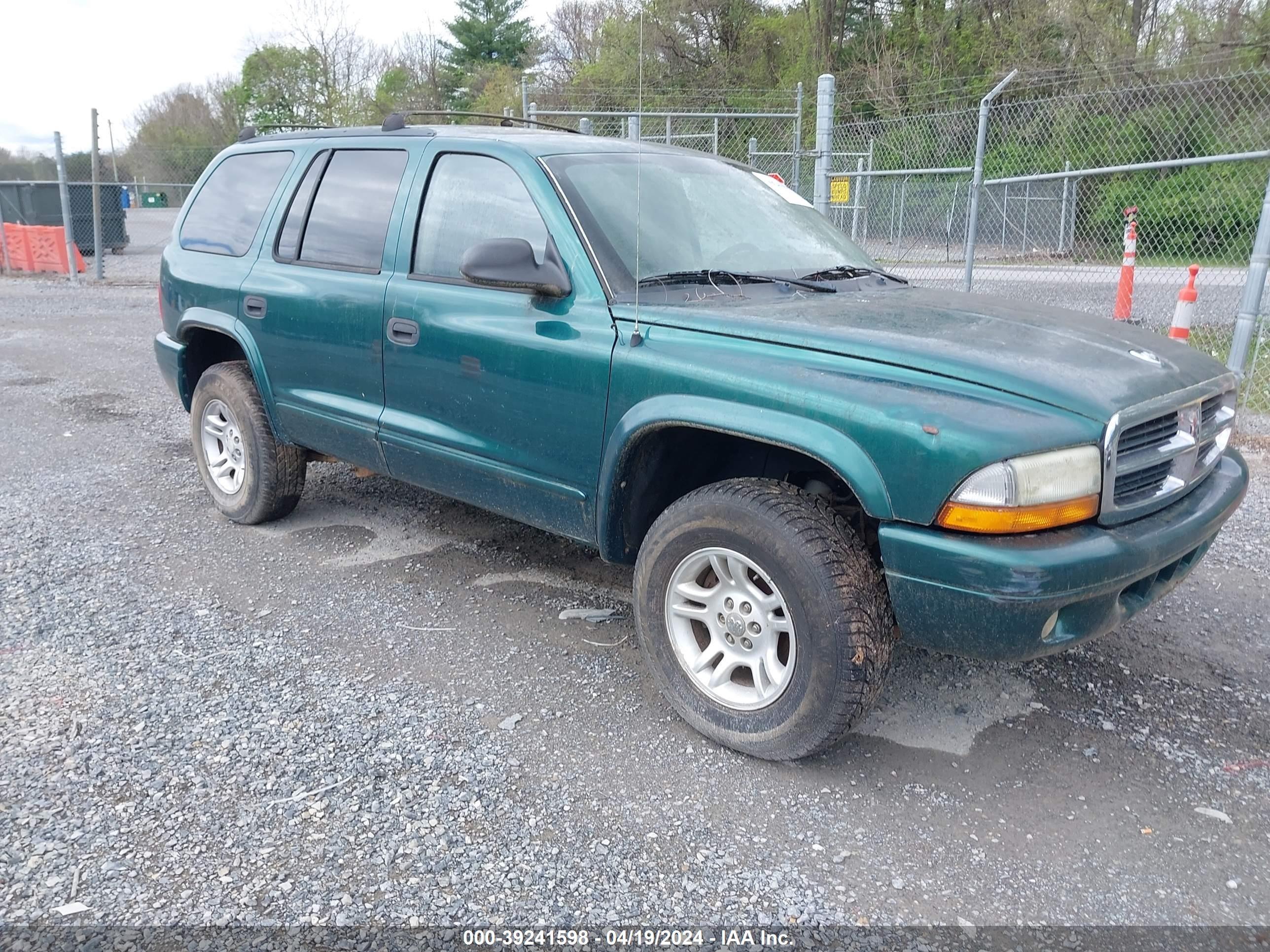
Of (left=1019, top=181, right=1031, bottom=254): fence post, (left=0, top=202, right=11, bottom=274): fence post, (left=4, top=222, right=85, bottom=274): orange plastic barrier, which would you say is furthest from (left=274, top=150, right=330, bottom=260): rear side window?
(left=0, top=202, right=11, bottom=274): fence post

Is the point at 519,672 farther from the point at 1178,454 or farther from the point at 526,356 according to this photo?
the point at 1178,454

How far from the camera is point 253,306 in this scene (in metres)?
4.48

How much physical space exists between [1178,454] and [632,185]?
2081 millimetres

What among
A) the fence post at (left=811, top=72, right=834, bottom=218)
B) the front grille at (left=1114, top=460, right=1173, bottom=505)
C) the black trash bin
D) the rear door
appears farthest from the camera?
the black trash bin

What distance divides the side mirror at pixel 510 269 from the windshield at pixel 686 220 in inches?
7.1

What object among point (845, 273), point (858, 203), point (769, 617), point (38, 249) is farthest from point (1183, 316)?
point (38, 249)

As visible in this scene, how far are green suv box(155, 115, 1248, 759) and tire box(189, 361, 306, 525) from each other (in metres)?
0.05

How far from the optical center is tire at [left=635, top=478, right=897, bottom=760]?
271 centimetres

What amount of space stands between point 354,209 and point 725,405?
2175 millimetres

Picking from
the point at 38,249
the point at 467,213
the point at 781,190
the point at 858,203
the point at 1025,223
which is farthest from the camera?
the point at 38,249

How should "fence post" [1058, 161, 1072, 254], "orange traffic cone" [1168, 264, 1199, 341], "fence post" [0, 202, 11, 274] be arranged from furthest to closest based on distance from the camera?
"fence post" [0, 202, 11, 274] → "fence post" [1058, 161, 1072, 254] → "orange traffic cone" [1168, 264, 1199, 341]

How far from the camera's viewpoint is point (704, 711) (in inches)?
121

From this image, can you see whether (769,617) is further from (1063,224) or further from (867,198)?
(1063,224)

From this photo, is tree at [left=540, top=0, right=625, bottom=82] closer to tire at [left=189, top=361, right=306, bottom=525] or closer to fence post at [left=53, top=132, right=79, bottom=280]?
fence post at [left=53, top=132, right=79, bottom=280]
